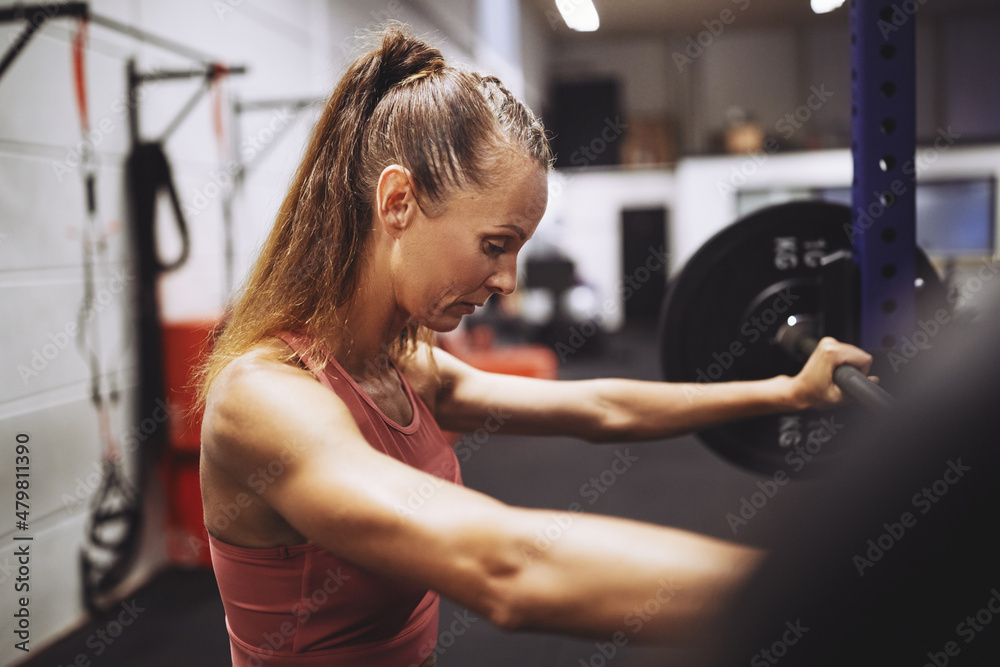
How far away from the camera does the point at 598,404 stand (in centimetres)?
123

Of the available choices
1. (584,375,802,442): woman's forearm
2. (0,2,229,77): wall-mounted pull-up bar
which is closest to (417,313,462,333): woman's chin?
(584,375,802,442): woman's forearm

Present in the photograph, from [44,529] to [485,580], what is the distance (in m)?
2.35

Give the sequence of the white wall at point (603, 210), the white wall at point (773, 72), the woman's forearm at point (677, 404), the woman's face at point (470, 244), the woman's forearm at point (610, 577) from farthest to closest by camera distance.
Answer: the white wall at point (603, 210) < the white wall at point (773, 72) < the woman's forearm at point (677, 404) < the woman's face at point (470, 244) < the woman's forearm at point (610, 577)

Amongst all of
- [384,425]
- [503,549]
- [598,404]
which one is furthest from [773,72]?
[503,549]

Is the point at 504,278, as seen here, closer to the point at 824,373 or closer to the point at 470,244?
the point at 470,244

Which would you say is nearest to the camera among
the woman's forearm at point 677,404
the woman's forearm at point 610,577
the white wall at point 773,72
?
the woman's forearm at point 610,577

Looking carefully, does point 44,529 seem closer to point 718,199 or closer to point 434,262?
point 434,262

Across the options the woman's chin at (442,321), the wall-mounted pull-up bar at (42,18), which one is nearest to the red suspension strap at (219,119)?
the wall-mounted pull-up bar at (42,18)

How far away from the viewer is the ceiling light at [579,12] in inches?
41.3

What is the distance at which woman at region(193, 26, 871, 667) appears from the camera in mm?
526

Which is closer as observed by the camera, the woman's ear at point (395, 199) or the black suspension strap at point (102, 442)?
the woman's ear at point (395, 199)

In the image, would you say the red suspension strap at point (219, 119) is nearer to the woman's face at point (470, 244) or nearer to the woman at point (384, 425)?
the woman at point (384, 425)

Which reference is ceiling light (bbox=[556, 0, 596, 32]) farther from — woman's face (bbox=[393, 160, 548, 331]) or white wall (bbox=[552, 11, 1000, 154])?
white wall (bbox=[552, 11, 1000, 154])

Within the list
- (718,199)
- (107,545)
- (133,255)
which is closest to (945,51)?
(718,199)
